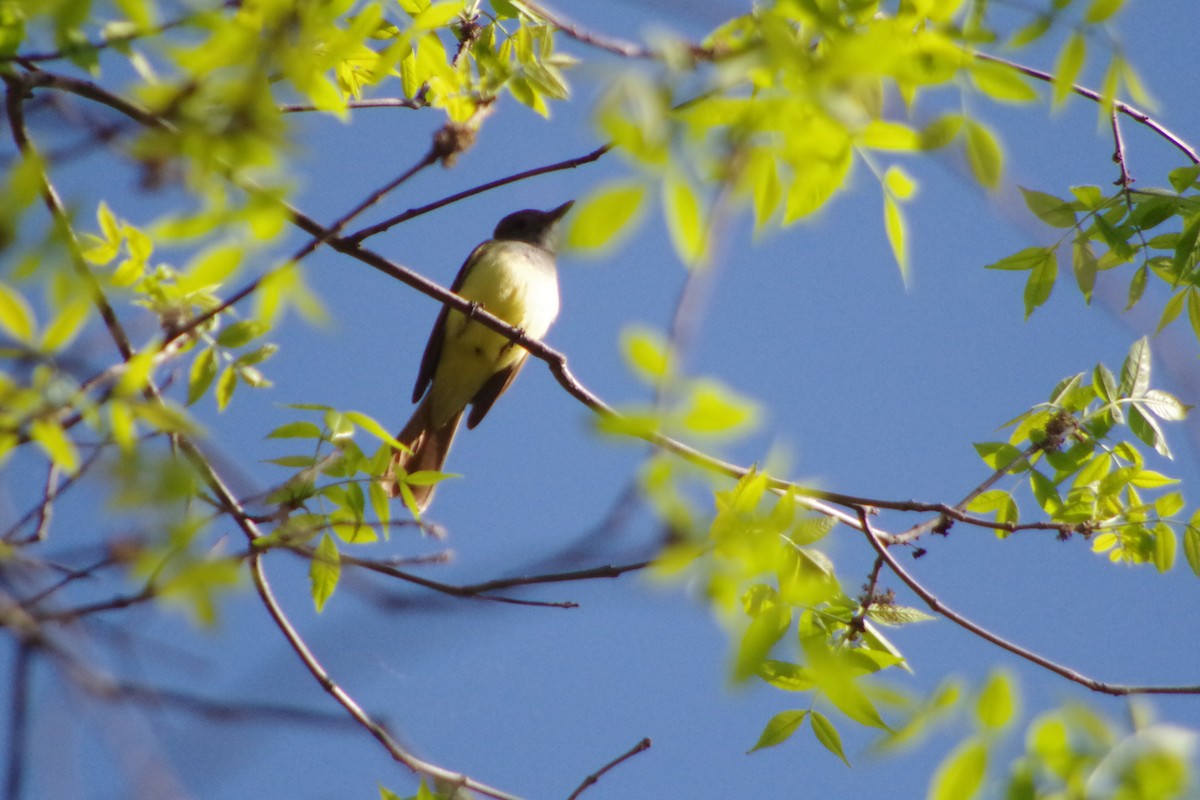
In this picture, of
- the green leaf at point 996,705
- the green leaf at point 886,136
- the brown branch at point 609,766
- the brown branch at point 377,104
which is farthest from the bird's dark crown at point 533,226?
the green leaf at point 996,705

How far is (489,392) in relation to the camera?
686 centimetres

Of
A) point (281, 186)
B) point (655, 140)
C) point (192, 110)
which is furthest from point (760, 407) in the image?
point (192, 110)

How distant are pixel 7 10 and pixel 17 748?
1.45 metres

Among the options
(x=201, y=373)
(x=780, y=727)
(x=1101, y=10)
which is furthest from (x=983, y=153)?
(x=201, y=373)

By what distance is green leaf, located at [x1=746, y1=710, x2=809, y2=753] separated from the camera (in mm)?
2627

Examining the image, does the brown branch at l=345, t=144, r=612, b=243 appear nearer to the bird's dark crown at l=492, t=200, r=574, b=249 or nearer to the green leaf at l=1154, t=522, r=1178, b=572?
the green leaf at l=1154, t=522, r=1178, b=572

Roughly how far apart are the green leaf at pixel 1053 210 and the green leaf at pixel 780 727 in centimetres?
168

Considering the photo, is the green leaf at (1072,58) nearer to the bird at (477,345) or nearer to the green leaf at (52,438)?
the green leaf at (52,438)

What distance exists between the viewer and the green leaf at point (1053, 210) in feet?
10.7

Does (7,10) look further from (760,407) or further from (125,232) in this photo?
(760,407)

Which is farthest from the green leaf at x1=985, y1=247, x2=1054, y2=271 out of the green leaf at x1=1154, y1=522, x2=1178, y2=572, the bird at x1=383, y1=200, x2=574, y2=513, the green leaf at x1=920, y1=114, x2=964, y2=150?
the bird at x1=383, y1=200, x2=574, y2=513

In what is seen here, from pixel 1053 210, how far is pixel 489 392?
417cm

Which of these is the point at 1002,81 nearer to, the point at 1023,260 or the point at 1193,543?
the point at 1023,260

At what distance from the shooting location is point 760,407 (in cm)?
144
